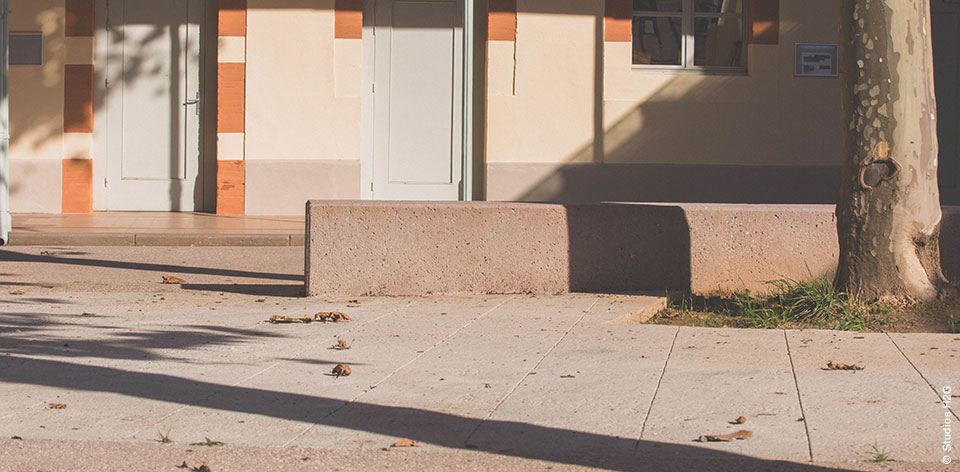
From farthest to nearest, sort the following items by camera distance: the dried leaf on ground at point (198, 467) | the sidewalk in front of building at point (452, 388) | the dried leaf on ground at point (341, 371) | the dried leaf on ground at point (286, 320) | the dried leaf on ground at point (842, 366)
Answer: the dried leaf on ground at point (286, 320) → the dried leaf on ground at point (842, 366) → the dried leaf on ground at point (341, 371) → the sidewalk in front of building at point (452, 388) → the dried leaf on ground at point (198, 467)

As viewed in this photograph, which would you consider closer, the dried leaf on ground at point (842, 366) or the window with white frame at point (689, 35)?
the dried leaf on ground at point (842, 366)

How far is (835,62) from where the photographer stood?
1439 centimetres

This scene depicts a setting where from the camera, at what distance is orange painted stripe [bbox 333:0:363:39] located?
554 inches

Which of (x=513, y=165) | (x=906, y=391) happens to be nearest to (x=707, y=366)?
(x=906, y=391)

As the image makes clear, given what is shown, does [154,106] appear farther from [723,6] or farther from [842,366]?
[842,366]

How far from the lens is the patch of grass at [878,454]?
3.86 m

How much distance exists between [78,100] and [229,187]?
215 centimetres

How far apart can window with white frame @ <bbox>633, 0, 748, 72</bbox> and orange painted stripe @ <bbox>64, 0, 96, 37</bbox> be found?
6702 millimetres

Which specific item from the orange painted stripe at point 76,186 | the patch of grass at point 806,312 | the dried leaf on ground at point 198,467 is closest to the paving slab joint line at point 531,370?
the patch of grass at point 806,312

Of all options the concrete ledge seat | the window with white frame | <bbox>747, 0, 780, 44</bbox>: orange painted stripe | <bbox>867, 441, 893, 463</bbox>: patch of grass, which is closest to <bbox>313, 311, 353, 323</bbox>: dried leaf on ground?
the concrete ledge seat

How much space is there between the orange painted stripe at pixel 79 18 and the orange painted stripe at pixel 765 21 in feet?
26.7

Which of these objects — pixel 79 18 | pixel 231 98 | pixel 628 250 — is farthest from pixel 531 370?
pixel 79 18

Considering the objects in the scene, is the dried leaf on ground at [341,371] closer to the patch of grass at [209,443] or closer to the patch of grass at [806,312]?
the patch of grass at [209,443]

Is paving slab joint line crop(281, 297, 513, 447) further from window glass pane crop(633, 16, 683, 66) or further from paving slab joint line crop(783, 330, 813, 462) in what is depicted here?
window glass pane crop(633, 16, 683, 66)
